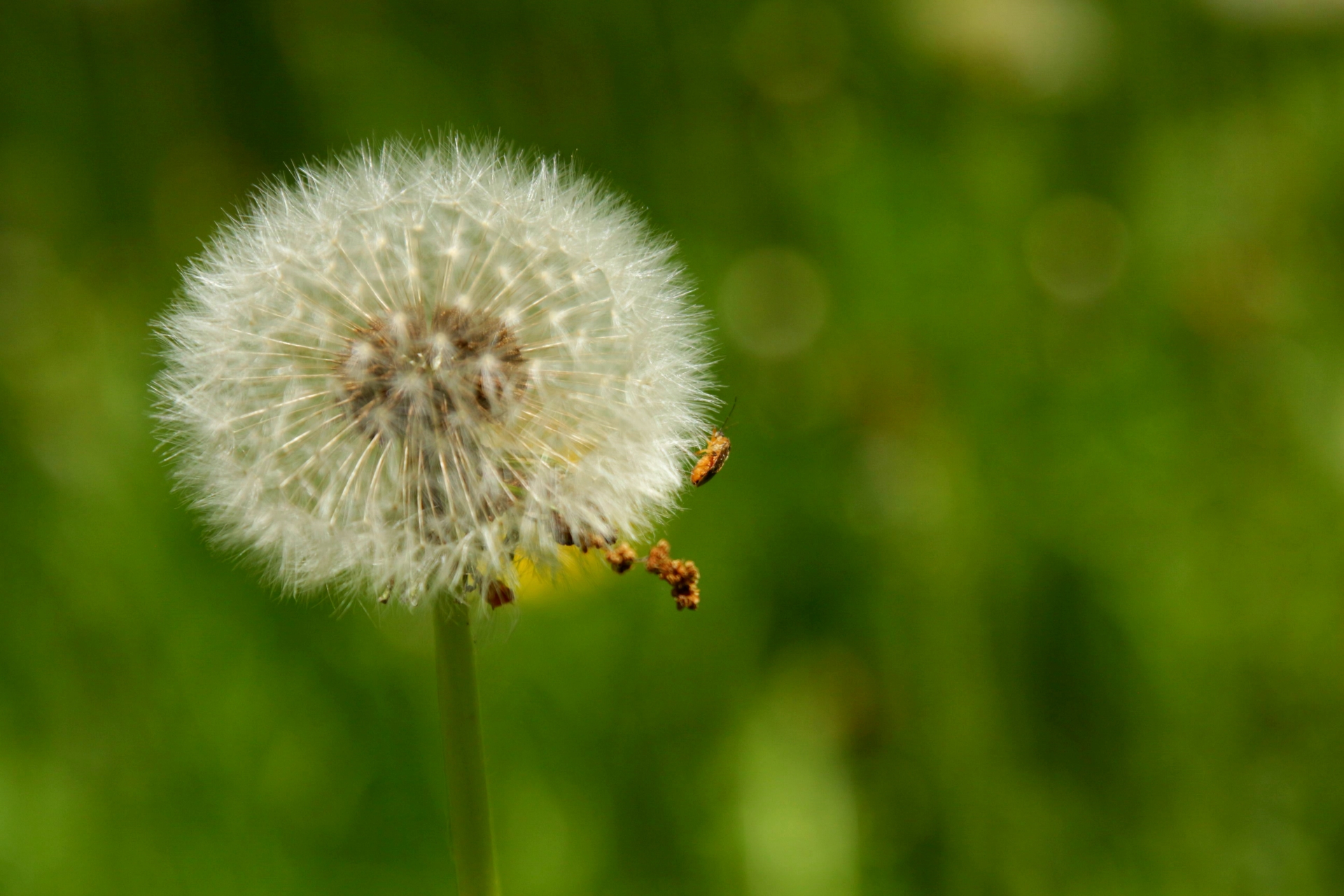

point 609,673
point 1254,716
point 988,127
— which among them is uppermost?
point 988,127

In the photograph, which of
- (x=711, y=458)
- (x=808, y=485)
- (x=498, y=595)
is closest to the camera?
(x=498, y=595)

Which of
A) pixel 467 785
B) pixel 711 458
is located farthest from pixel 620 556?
pixel 467 785

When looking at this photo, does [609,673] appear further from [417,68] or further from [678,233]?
[417,68]

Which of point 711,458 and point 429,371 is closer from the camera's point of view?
point 429,371

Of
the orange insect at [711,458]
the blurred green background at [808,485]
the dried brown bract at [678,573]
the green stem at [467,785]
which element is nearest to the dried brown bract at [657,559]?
the dried brown bract at [678,573]

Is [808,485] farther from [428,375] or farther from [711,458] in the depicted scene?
[428,375]

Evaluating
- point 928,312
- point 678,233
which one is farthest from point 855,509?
point 678,233

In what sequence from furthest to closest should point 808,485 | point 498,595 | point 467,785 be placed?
point 808,485 < point 498,595 < point 467,785
